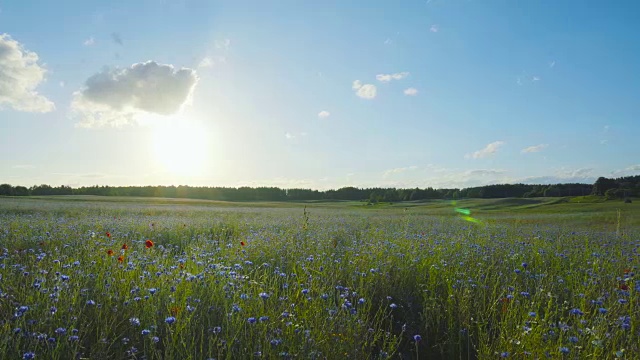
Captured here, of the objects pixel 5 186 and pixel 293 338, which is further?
pixel 5 186

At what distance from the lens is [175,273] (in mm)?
4281

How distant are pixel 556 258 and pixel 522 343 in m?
3.97

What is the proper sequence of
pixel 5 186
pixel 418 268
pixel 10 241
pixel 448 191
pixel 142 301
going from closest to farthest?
pixel 142 301
pixel 418 268
pixel 10 241
pixel 5 186
pixel 448 191

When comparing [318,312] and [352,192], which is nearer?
[318,312]

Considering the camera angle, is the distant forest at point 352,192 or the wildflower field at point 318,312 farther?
the distant forest at point 352,192

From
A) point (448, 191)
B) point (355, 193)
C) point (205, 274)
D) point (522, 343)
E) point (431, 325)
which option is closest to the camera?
point (522, 343)

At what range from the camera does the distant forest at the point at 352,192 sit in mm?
57750

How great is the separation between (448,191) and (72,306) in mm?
84676

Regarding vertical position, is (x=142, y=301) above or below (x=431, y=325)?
above

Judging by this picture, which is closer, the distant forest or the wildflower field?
the wildflower field

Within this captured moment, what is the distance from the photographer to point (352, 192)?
97250 millimetres

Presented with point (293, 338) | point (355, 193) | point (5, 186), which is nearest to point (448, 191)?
point (355, 193)

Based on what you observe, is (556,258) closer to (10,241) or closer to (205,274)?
(205,274)

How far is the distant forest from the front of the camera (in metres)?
57.8
